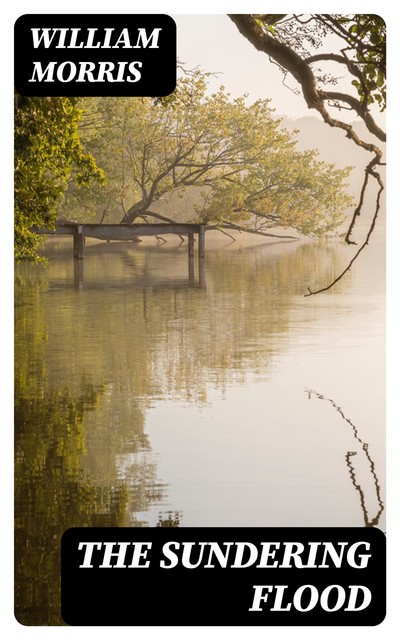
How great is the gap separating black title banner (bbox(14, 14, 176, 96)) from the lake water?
280 cm

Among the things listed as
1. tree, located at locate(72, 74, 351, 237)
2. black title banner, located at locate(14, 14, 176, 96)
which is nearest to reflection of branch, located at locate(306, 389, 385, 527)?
black title banner, located at locate(14, 14, 176, 96)

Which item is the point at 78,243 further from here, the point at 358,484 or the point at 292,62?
the point at 358,484

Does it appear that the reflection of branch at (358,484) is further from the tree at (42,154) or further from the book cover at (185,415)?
the tree at (42,154)

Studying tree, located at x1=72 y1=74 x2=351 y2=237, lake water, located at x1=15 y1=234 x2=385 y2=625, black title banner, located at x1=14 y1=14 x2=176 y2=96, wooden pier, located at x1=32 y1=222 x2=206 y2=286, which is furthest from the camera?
tree, located at x1=72 y1=74 x2=351 y2=237

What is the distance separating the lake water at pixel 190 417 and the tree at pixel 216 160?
25437mm

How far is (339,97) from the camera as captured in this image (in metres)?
9.43

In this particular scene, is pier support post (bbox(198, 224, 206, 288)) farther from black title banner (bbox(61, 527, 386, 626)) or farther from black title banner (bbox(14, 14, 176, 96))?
black title banner (bbox(61, 527, 386, 626))

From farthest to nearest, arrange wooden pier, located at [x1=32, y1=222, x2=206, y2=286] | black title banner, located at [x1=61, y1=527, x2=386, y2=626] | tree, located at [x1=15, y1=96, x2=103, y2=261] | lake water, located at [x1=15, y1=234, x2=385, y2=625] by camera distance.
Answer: wooden pier, located at [x1=32, y1=222, x2=206, y2=286]
tree, located at [x1=15, y1=96, x2=103, y2=261]
lake water, located at [x1=15, y1=234, x2=385, y2=625]
black title banner, located at [x1=61, y1=527, x2=386, y2=626]

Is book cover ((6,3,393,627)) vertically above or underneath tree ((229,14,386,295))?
underneath

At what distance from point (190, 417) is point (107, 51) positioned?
4.97 m

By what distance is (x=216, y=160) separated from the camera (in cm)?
5091

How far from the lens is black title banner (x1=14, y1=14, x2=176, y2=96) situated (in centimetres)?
712

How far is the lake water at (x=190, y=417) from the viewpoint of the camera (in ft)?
26.2

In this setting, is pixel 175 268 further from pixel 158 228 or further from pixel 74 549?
pixel 74 549
